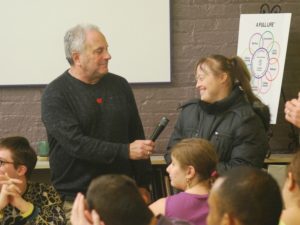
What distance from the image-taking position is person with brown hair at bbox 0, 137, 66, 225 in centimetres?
217

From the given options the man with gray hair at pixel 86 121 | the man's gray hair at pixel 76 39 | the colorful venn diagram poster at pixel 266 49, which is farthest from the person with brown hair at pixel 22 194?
the colorful venn diagram poster at pixel 266 49

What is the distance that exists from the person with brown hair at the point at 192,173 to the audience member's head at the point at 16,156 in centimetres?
62

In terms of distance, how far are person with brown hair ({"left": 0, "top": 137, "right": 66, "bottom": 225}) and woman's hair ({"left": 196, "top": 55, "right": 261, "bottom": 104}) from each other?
980 mm

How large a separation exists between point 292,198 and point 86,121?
1150mm

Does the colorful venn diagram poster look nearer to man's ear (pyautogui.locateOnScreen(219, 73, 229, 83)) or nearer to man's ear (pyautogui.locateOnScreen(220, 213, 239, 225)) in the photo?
man's ear (pyautogui.locateOnScreen(219, 73, 229, 83))

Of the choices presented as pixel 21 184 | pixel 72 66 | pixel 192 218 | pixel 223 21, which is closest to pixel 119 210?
pixel 192 218

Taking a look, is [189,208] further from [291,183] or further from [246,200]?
[246,200]

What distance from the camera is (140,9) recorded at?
144 inches

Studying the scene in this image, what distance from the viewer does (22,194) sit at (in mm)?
2295

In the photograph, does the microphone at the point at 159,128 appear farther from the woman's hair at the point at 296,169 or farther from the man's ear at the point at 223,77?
the woman's hair at the point at 296,169

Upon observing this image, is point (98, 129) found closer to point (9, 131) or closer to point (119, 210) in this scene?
point (119, 210)

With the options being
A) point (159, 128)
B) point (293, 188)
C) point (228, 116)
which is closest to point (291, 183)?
point (293, 188)

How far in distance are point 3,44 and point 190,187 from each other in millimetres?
2099

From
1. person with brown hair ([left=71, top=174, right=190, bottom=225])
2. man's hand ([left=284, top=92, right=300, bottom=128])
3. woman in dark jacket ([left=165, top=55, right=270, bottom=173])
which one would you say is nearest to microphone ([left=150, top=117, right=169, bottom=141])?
woman in dark jacket ([left=165, top=55, right=270, bottom=173])
